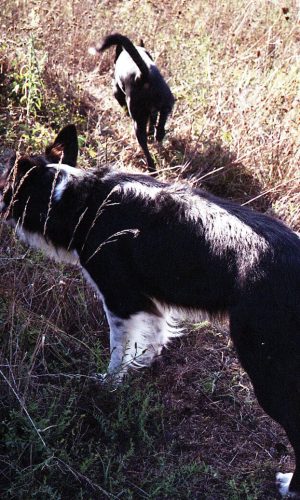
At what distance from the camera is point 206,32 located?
815 cm

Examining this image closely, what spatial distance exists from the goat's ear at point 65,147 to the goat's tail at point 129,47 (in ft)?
7.84

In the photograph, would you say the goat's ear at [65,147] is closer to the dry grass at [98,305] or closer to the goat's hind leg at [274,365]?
the dry grass at [98,305]

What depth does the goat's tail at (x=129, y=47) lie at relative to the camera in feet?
21.1

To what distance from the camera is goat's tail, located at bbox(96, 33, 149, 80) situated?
6430 mm

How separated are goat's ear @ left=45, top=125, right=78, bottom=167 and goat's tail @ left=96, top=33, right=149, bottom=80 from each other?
2390 mm

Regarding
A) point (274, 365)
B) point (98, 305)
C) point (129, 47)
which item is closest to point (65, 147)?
point (98, 305)

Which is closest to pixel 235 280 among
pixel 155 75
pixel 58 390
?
pixel 58 390

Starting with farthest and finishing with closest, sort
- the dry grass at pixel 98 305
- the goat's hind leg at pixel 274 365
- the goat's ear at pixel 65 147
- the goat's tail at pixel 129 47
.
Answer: the goat's tail at pixel 129 47, the goat's ear at pixel 65 147, the dry grass at pixel 98 305, the goat's hind leg at pixel 274 365

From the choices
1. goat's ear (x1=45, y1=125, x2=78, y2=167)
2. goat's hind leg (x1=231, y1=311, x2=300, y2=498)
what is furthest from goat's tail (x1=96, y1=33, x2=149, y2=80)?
goat's hind leg (x1=231, y1=311, x2=300, y2=498)

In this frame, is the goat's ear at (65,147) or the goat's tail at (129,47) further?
the goat's tail at (129,47)

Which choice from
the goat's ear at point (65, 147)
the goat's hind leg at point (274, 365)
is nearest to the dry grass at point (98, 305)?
the goat's hind leg at point (274, 365)

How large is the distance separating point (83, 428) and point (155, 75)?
3.98 meters

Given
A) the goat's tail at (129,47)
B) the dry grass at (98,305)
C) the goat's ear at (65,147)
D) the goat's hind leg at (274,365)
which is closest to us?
the goat's hind leg at (274,365)

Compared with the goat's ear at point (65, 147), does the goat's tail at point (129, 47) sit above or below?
above
